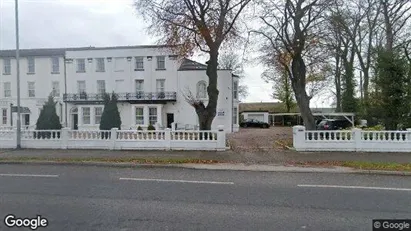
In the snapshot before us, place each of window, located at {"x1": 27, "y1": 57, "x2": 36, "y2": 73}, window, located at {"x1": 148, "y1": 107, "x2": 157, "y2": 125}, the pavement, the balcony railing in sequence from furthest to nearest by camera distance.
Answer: window, located at {"x1": 27, "y1": 57, "x2": 36, "y2": 73}
window, located at {"x1": 148, "y1": 107, "x2": 157, "y2": 125}
the balcony railing
the pavement

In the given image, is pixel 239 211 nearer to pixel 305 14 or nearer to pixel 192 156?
pixel 192 156

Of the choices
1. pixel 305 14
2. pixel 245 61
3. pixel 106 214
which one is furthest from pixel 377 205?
pixel 245 61

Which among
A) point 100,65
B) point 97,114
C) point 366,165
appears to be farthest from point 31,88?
point 366,165

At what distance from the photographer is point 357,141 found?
45.2 feet

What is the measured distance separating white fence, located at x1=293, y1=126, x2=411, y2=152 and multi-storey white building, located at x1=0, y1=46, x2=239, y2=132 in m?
18.1

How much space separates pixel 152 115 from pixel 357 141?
2379 cm

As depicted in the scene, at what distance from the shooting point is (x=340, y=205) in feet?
19.8

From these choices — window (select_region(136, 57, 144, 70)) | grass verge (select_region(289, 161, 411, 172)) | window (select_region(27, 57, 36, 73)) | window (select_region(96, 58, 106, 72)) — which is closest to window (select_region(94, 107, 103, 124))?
window (select_region(96, 58, 106, 72))

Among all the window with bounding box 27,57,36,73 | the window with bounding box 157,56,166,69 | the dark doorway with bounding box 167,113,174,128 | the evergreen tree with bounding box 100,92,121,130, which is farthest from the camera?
the window with bounding box 27,57,36,73

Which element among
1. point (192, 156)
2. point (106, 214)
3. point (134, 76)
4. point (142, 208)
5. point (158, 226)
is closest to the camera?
point (158, 226)

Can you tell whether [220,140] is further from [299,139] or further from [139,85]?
[139,85]

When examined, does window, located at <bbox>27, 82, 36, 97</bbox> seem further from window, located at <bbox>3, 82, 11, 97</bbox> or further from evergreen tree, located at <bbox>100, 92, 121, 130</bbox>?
evergreen tree, located at <bbox>100, 92, 121, 130</bbox>

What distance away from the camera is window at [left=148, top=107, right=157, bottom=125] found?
33.6 meters

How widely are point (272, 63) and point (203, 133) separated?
10.4 meters
